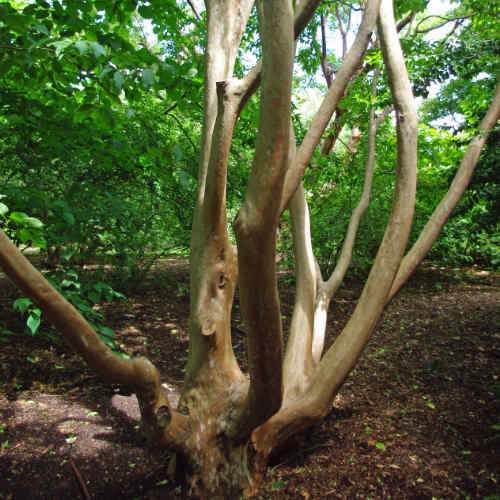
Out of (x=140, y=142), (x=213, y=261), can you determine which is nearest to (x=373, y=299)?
(x=213, y=261)

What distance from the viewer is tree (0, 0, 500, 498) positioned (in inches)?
61.9

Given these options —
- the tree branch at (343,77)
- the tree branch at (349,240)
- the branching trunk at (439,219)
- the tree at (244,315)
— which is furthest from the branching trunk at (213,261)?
the tree branch at (349,240)

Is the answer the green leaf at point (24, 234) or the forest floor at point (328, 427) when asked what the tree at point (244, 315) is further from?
the green leaf at point (24, 234)

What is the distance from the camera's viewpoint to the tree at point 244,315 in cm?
157

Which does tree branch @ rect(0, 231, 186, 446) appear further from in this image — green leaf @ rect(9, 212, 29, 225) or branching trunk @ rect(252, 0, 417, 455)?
branching trunk @ rect(252, 0, 417, 455)

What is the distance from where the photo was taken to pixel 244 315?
1380 millimetres

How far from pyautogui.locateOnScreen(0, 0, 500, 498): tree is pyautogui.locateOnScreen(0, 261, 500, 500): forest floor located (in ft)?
1.01

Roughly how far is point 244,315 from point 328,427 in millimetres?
1807

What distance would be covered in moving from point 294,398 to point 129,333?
106 inches

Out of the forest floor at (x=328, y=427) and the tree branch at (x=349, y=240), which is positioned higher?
the tree branch at (x=349, y=240)

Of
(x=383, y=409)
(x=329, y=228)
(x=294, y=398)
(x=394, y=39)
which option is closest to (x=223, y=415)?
(x=294, y=398)

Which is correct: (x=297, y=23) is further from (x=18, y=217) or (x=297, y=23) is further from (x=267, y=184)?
(x=18, y=217)

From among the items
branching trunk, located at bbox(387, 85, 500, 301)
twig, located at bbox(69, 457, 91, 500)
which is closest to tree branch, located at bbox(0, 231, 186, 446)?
twig, located at bbox(69, 457, 91, 500)

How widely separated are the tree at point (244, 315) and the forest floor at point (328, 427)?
12.2 inches
